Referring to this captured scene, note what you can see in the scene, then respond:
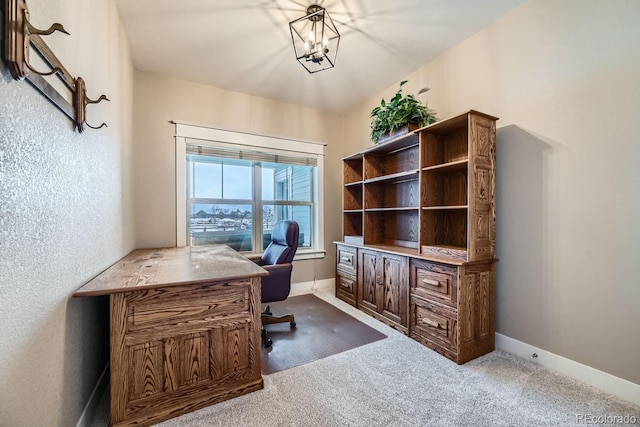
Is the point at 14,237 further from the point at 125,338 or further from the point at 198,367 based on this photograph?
the point at 198,367

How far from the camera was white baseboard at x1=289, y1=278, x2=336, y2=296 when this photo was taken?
379 cm

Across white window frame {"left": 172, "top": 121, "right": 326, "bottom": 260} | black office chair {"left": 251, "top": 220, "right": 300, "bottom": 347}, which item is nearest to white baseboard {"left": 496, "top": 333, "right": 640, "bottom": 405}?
black office chair {"left": 251, "top": 220, "right": 300, "bottom": 347}

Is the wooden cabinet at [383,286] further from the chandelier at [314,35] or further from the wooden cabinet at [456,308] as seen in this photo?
the chandelier at [314,35]

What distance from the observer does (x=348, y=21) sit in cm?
226

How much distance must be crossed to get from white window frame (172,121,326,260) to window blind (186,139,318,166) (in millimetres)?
44

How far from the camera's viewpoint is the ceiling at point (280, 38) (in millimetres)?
2102

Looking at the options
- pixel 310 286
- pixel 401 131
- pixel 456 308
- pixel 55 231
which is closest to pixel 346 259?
pixel 310 286

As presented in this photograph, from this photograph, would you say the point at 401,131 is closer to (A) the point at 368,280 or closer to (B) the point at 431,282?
(B) the point at 431,282

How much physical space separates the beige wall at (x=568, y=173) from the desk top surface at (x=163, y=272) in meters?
2.05

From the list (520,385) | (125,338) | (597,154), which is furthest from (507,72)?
(125,338)

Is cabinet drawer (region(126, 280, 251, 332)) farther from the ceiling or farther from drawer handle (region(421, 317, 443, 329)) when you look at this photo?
the ceiling

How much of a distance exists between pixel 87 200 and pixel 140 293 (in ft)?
1.90

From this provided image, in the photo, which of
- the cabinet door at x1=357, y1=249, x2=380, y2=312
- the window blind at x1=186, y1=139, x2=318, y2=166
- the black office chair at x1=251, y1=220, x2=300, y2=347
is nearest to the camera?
the black office chair at x1=251, y1=220, x2=300, y2=347

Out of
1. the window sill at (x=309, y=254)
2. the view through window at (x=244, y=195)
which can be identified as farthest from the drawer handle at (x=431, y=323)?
the view through window at (x=244, y=195)
